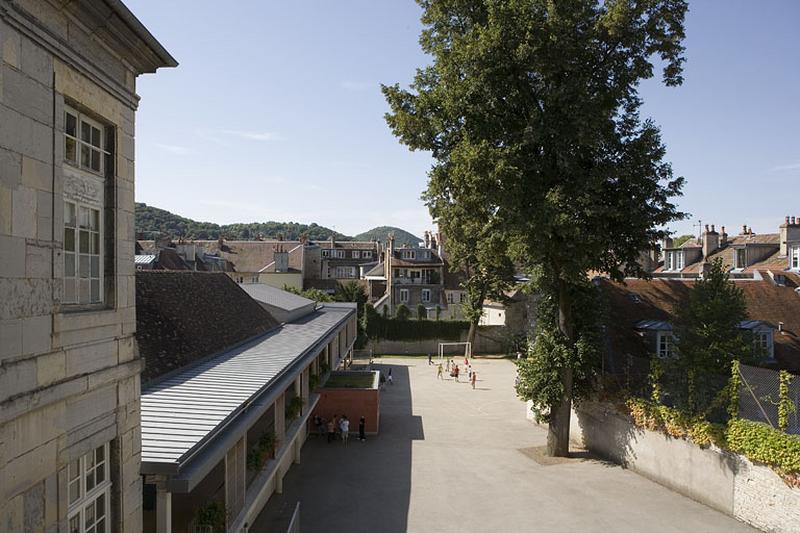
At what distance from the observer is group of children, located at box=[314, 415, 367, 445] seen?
24.2m

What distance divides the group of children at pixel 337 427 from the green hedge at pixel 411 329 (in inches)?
1053

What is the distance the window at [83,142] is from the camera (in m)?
6.59

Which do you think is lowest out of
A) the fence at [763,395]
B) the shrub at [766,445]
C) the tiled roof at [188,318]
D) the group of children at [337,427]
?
the group of children at [337,427]

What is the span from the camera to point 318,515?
643 inches

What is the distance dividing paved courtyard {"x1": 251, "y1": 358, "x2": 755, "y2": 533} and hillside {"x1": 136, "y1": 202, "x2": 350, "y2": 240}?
98.0 m

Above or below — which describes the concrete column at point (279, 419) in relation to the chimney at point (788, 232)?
below

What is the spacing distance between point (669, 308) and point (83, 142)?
86.8ft

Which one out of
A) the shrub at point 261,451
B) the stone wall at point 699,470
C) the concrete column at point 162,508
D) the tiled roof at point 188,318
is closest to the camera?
the concrete column at point 162,508

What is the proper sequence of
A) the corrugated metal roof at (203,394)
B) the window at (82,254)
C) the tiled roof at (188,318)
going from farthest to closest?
the tiled roof at (188,318), the corrugated metal roof at (203,394), the window at (82,254)

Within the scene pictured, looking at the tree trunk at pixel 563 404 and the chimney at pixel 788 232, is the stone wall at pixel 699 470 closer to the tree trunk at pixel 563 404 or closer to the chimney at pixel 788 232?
the tree trunk at pixel 563 404

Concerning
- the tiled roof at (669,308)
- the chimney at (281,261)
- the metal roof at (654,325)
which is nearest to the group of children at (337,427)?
the tiled roof at (669,308)

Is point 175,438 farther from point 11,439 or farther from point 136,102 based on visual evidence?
point 136,102

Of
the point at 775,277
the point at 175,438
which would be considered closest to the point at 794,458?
the point at 175,438

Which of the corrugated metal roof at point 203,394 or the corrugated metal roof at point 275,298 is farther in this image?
the corrugated metal roof at point 275,298
